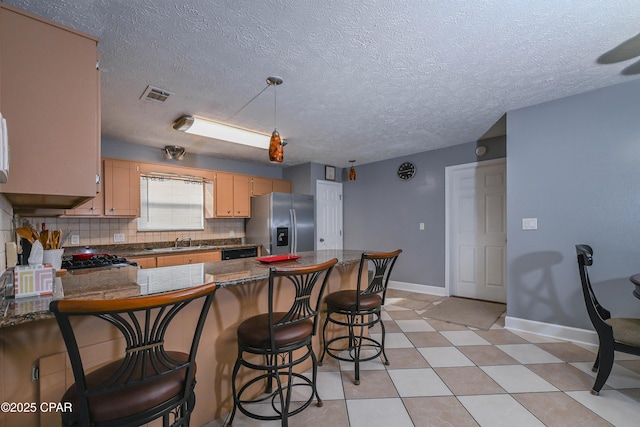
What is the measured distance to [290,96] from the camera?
8.45 ft

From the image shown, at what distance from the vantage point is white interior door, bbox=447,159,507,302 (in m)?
4.11

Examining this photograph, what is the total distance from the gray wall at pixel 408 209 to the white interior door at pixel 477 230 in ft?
0.48

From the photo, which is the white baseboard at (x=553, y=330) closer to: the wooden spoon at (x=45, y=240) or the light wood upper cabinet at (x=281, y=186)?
the light wood upper cabinet at (x=281, y=186)

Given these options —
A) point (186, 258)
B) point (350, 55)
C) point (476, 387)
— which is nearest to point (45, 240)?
point (186, 258)

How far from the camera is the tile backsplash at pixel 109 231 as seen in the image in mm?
3584

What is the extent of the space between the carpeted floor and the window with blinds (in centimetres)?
374

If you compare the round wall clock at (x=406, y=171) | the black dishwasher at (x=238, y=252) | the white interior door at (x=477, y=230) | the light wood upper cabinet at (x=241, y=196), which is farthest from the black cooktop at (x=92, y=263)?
the white interior door at (x=477, y=230)

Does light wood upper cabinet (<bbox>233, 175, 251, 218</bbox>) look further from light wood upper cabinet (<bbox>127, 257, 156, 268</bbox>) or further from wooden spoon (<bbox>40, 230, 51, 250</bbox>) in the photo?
wooden spoon (<bbox>40, 230, 51, 250</bbox>)

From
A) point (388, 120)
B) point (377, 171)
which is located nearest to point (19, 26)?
point (388, 120)

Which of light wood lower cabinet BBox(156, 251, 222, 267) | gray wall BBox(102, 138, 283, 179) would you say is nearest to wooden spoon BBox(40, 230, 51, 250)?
light wood lower cabinet BBox(156, 251, 222, 267)

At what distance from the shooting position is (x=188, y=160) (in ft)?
15.0

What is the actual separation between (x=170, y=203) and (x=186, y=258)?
996 mm

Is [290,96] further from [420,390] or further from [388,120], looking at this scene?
[420,390]

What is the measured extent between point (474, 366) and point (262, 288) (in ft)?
5.99
